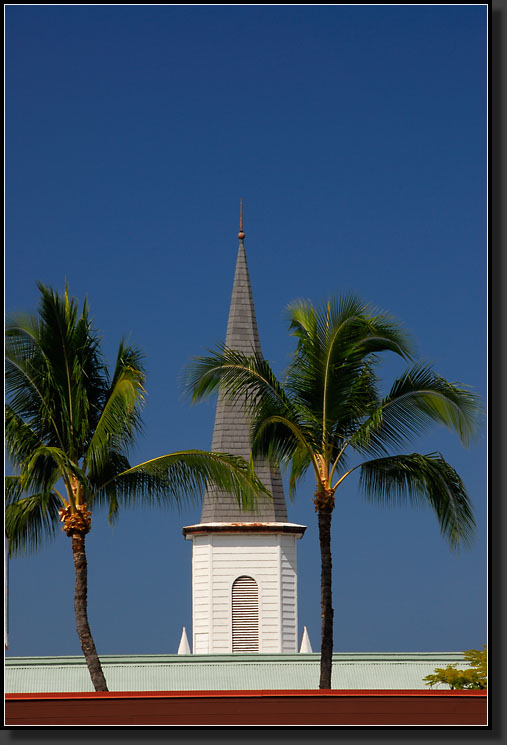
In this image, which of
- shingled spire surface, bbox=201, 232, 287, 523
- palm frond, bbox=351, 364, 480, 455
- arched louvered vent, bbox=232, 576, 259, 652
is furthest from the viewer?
shingled spire surface, bbox=201, 232, 287, 523

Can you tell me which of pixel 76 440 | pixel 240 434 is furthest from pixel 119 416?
pixel 240 434

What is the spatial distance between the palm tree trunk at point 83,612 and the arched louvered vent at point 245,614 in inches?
723

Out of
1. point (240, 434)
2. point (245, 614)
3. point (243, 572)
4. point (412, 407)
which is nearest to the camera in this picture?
point (412, 407)

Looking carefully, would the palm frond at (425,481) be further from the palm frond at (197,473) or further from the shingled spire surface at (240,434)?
the shingled spire surface at (240,434)

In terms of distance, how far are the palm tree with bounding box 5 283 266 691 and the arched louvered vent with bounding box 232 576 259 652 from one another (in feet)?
60.6

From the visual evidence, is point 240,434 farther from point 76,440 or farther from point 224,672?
point 76,440

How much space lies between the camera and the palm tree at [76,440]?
1903cm

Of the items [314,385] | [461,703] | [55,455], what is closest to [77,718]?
[461,703]

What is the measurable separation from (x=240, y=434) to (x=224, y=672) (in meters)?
14.5

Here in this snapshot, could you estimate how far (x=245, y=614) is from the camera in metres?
38.0

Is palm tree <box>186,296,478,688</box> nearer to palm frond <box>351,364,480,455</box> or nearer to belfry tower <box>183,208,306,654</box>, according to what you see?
palm frond <box>351,364,480,455</box>

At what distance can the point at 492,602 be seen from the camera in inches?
461

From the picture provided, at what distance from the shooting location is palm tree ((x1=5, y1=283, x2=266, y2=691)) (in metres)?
19.0

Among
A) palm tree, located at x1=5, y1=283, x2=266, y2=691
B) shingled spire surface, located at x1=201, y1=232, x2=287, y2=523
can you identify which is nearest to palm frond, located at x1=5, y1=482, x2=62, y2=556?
palm tree, located at x1=5, y1=283, x2=266, y2=691
